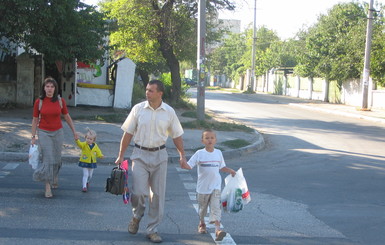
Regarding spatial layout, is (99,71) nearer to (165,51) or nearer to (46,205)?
(165,51)

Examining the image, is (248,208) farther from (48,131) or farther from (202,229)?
(48,131)

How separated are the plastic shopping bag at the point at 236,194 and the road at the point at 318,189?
38cm

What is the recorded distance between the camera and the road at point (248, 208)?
215 inches

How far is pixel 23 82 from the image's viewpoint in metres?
17.2

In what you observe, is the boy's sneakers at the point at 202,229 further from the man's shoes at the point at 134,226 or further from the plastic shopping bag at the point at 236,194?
the man's shoes at the point at 134,226

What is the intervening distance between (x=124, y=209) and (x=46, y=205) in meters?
1.09

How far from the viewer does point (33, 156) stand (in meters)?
7.04

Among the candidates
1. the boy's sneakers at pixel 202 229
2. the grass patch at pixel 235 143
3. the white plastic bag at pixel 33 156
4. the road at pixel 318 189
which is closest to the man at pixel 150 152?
the boy's sneakers at pixel 202 229

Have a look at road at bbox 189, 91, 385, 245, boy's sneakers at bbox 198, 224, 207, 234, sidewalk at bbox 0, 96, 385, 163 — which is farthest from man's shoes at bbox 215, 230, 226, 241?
sidewalk at bbox 0, 96, 385, 163

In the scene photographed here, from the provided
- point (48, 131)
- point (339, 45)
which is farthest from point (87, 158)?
point (339, 45)

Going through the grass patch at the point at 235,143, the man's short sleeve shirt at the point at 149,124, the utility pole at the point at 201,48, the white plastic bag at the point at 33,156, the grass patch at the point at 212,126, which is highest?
the utility pole at the point at 201,48

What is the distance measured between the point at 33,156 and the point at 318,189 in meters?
4.77

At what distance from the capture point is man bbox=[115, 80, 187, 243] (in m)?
5.26

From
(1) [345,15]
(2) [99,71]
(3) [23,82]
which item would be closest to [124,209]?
(3) [23,82]
